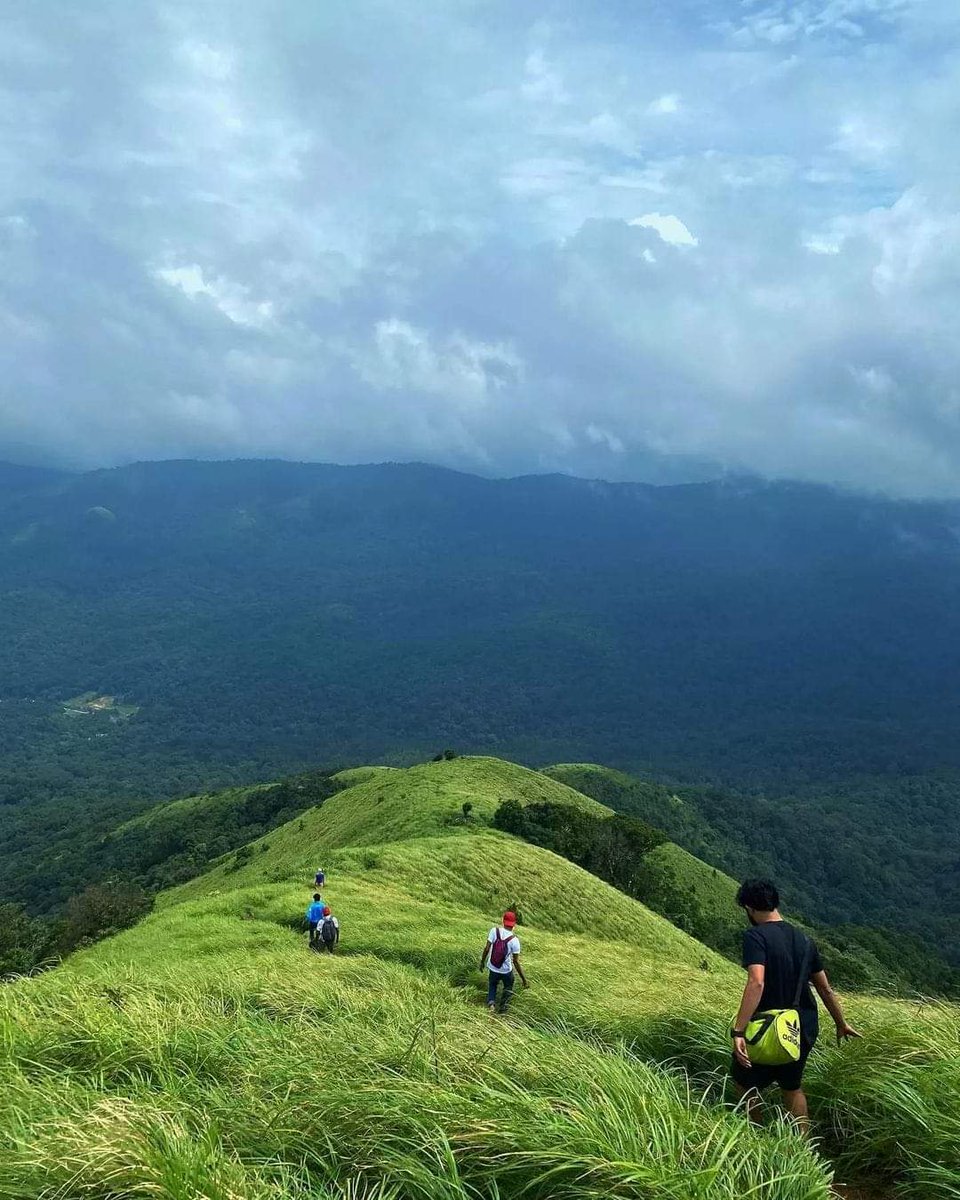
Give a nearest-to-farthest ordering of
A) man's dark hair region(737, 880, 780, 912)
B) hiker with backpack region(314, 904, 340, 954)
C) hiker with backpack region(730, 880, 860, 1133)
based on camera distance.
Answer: hiker with backpack region(730, 880, 860, 1133) → man's dark hair region(737, 880, 780, 912) → hiker with backpack region(314, 904, 340, 954)

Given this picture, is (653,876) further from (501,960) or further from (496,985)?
(501,960)

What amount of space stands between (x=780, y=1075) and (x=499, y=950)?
976 centimetres

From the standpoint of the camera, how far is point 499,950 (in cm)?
1572

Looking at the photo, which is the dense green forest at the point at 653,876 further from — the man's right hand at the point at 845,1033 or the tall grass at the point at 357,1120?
the tall grass at the point at 357,1120

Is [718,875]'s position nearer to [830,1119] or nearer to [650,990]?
[650,990]

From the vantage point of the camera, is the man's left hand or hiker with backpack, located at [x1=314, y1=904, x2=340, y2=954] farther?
hiker with backpack, located at [x1=314, y1=904, x2=340, y2=954]

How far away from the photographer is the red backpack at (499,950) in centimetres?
1571

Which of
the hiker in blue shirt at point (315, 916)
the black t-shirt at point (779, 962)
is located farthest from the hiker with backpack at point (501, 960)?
the black t-shirt at point (779, 962)

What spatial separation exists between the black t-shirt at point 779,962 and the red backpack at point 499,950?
9.42 m

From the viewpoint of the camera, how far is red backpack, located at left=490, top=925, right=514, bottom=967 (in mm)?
15711

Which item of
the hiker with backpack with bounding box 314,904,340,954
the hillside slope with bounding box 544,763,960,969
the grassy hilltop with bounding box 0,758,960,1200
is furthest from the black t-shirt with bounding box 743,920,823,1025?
the hillside slope with bounding box 544,763,960,969

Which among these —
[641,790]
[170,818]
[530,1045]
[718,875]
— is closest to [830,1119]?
[530,1045]

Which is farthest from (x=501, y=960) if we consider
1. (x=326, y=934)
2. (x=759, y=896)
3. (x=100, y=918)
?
(x=100, y=918)

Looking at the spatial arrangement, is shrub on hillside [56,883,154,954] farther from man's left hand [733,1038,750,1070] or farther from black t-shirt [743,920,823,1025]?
black t-shirt [743,920,823,1025]
